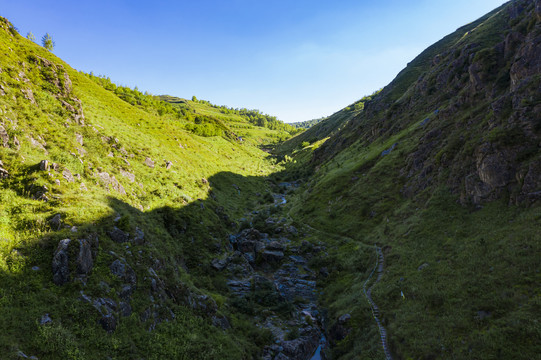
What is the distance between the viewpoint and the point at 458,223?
35.9 m

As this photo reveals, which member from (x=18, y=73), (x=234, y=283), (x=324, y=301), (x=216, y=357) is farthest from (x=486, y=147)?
(x=18, y=73)

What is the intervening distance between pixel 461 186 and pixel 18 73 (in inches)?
2697

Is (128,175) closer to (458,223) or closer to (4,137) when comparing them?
(4,137)

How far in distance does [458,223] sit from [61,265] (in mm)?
45570

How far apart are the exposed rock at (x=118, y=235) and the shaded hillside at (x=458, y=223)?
26.0 m

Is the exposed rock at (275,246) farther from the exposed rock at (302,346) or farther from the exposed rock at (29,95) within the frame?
the exposed rock at (29,95)

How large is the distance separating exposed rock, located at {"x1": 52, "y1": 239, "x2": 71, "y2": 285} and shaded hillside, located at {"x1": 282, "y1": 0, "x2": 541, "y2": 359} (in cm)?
2699

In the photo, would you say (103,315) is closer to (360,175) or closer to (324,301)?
(324,301)

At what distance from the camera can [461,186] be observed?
4044cm

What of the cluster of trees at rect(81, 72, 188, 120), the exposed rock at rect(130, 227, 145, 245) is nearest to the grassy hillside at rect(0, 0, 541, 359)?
the exposed rock at rect(130, 227, 145, 245)

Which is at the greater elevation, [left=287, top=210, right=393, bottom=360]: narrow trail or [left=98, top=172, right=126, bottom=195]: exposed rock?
[left=98, top=172, right=126, bottom=195]: exposed rock

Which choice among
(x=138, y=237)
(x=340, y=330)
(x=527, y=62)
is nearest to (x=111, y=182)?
(x=138, y=237)

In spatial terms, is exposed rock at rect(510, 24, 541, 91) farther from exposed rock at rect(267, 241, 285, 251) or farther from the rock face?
the rock face

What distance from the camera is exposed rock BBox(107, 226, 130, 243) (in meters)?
24.5
